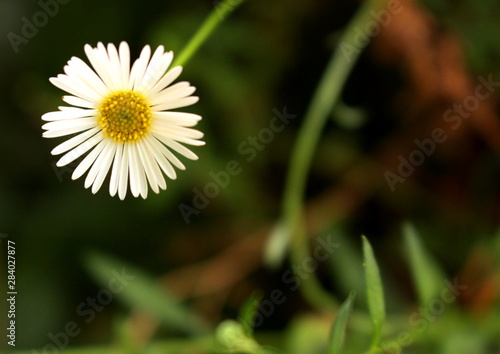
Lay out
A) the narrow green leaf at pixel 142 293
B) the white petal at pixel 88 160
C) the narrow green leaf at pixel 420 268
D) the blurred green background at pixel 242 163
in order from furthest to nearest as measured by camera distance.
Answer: the blurred green background at pixel 242 163 → the narrow green leaf at pixel 142 293 → the narrow green leaf at pixel 420 268 → the white petal at pixel 88 160

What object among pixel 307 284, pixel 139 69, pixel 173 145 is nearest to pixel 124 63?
pixel 139 69

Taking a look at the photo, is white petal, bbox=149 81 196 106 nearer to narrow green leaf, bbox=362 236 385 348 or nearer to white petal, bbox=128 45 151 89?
white petal, bbox=128 45 151 89

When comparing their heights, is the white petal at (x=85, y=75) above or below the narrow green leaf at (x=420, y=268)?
above

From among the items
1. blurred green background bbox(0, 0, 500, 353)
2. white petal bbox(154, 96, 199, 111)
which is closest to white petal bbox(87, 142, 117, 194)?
white petal bbox(154, 96, 199, 111)

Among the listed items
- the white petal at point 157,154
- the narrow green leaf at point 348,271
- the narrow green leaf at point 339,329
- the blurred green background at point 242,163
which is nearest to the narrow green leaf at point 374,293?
the narrow green leaf at point 339,329

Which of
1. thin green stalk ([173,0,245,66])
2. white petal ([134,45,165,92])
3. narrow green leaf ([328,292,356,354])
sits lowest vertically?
narrow green leaf ([328,292,356,354])

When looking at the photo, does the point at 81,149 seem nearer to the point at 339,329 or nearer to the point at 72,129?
the point at 72,129

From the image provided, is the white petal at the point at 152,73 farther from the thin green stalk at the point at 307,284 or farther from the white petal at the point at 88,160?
the thin green stalk at the point at 307,284
